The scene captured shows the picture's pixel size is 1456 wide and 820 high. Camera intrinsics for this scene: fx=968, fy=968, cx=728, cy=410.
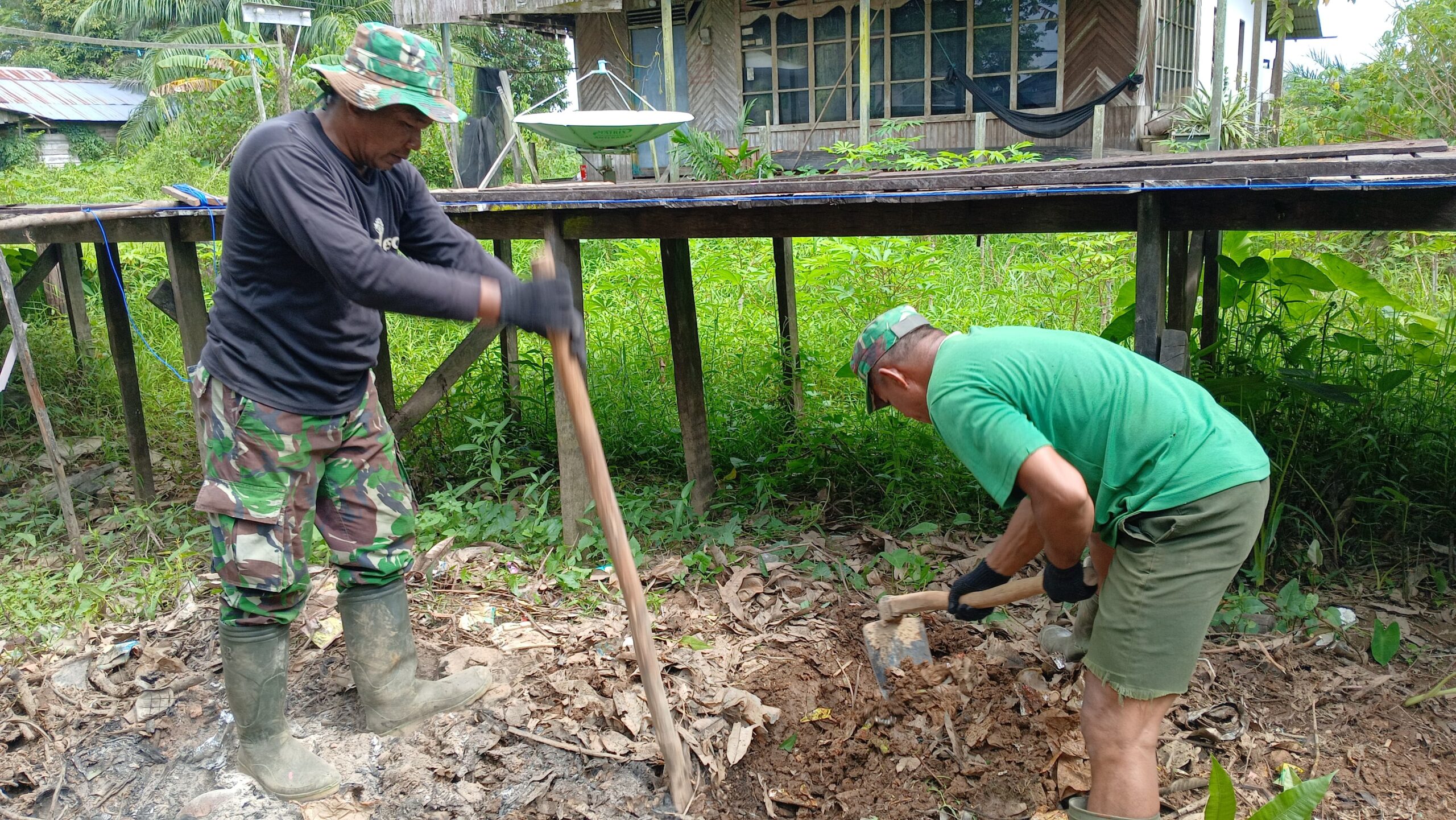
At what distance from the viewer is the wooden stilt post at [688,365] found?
4609 mm

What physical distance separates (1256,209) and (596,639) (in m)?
Answer: 2.69

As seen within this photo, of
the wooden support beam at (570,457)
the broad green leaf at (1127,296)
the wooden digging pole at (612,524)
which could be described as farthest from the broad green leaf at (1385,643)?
the wooden support beam at (570,457)

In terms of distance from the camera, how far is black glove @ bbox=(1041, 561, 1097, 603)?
246 cm

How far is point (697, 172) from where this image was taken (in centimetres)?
1052

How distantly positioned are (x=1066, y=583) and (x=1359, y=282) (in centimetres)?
272

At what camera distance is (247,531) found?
272 cm

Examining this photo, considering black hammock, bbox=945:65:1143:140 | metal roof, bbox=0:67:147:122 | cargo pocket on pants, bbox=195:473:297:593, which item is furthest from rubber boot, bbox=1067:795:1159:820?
metal roof, bbox=0:67:147:122

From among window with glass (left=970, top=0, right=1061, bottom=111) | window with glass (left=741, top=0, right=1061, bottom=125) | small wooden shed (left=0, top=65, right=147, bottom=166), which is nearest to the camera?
window with glass (left=970, top=0, right=1061, bottom=111)

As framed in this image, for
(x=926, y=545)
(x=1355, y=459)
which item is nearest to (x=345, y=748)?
(x=926, y=545)

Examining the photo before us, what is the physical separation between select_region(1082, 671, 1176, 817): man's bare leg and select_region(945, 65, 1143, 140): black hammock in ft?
30.5

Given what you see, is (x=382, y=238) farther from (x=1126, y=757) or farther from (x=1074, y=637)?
(x=1074, y=637)

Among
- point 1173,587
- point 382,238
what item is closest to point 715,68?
point 382,238

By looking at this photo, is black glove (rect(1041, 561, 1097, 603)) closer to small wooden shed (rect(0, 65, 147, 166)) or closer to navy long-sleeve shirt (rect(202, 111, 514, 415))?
navy long-sleeve shirt (rect(202, 111, 514, 415))

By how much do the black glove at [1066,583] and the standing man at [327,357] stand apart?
1389mm
